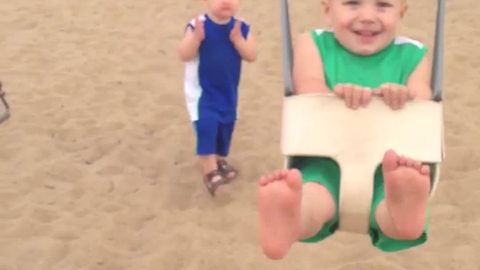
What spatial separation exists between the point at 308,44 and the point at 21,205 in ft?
7.04

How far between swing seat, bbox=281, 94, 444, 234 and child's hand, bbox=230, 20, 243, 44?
140 centimetres

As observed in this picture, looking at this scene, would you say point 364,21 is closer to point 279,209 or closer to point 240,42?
point 279,209

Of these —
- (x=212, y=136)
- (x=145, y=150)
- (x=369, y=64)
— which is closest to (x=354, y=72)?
(x=369, y=64)

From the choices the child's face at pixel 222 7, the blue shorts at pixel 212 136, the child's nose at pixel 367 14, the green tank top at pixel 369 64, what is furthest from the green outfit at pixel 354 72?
the blue shorts at pixel 212 136

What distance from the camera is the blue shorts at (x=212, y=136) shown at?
4.23 meters

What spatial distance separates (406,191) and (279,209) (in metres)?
0.30

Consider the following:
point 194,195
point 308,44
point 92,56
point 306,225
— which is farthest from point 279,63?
point 306,225

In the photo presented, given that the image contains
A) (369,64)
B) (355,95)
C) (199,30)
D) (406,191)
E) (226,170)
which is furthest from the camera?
(226,170)

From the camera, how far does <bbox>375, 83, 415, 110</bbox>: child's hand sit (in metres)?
2.57

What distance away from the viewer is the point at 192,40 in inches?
156

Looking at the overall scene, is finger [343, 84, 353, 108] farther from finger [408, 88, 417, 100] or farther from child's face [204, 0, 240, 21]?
child's face [204, 0, 240, 21]

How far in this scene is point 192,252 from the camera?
4141mm

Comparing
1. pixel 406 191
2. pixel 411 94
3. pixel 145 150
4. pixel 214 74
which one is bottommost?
pixel 145 150

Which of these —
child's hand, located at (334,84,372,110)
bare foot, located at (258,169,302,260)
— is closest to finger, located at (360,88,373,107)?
child's hand, located at (334,84,372,110)
